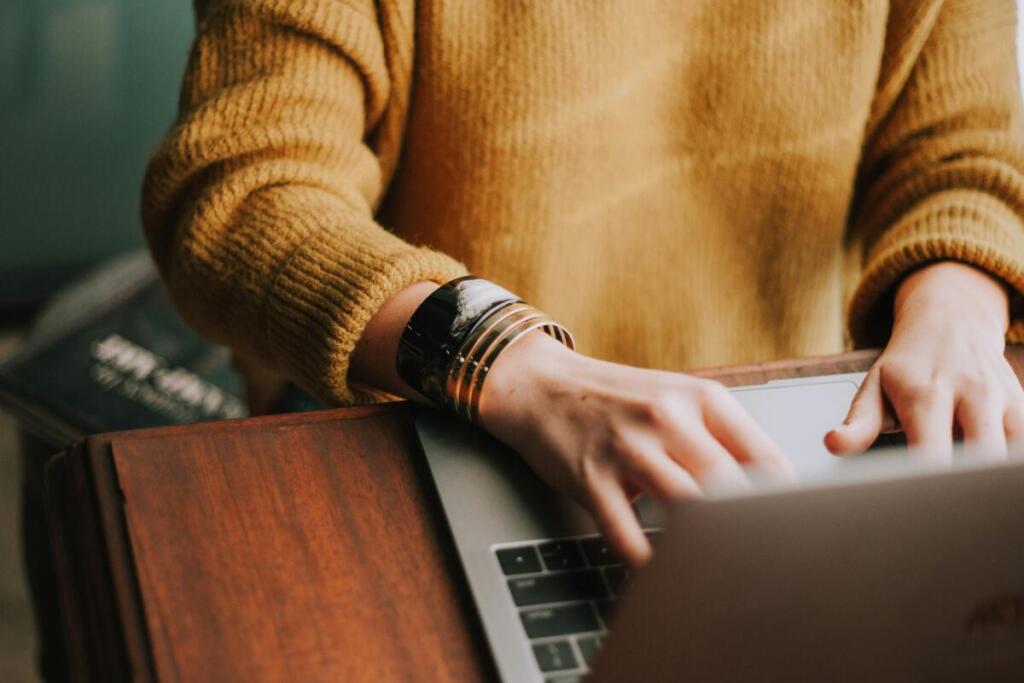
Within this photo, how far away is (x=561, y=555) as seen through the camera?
443 mm

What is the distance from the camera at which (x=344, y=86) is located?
2.17 ft

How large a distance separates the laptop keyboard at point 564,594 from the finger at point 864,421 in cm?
12

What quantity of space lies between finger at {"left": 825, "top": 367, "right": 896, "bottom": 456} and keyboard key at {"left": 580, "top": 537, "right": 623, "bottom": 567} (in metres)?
0.14

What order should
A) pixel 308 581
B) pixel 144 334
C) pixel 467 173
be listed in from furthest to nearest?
pixel 144 334 < pixel 467 173 < pixel 308 581

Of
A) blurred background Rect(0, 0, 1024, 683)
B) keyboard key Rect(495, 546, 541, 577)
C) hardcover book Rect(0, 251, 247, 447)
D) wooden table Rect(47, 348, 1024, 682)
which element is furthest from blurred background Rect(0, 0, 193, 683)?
keyboard key Rect(495, 546, 541, 577)

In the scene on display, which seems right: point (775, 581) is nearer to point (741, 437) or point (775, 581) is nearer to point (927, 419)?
point (741, 437)

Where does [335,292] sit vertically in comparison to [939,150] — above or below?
below

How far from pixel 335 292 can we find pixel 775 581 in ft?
1.01

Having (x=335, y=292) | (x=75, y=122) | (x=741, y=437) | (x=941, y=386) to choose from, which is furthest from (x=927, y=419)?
(x=75, y=122)

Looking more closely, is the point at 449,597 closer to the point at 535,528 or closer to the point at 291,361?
the point at 535,528

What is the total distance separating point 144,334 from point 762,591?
1.20 metres

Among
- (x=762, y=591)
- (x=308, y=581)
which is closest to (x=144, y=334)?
(x=308, y=581)

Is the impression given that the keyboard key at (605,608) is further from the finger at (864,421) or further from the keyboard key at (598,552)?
the finger at (864,421)

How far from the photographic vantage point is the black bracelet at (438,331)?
517 millimetres
